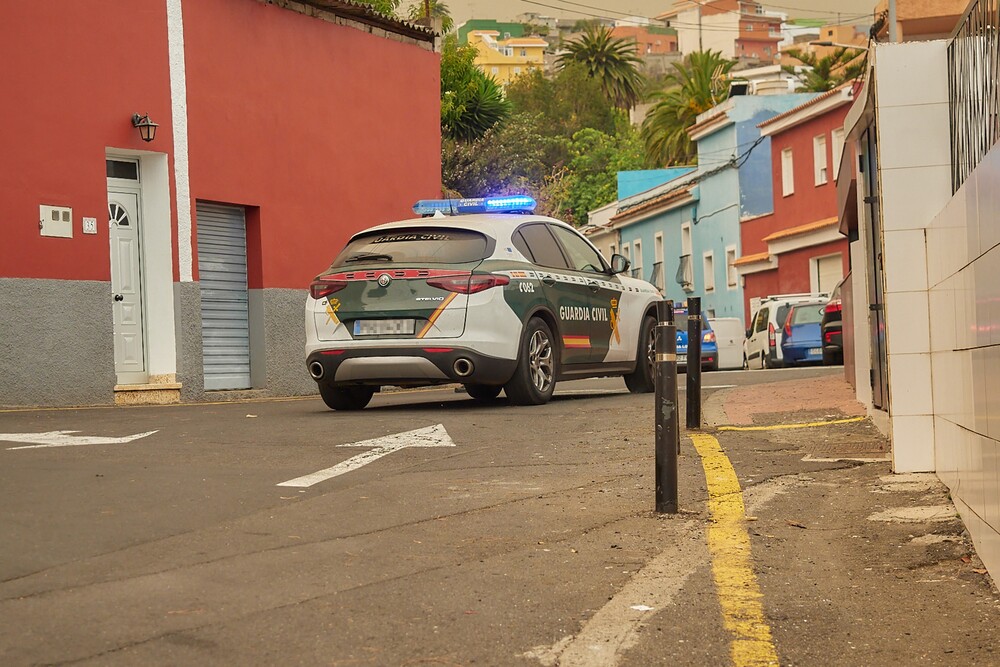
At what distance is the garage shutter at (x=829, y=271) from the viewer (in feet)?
130

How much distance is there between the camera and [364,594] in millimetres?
4883

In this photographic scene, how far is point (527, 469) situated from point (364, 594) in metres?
3.36

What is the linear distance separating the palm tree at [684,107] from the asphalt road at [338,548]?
181ft

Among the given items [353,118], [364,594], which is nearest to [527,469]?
[364,594]

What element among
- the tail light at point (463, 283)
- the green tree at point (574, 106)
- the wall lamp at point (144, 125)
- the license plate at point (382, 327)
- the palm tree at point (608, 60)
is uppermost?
the palm tree at point (608, 60)

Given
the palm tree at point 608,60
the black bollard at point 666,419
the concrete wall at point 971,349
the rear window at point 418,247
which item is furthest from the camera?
the palm tree at point 608,60

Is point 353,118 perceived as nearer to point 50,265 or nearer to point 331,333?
point 50,265

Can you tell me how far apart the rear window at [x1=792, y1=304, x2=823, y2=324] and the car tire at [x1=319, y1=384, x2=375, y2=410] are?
60.0 ft

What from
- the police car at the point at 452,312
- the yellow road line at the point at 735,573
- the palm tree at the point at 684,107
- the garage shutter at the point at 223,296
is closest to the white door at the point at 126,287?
the garage shutter at the point at 223,296

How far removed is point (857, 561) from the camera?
17.9 feet

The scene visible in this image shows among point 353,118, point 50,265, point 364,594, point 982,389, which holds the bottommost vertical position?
point 364,594

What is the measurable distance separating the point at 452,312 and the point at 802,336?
1904cm

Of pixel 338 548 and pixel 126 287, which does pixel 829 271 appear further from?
pixel 338 548

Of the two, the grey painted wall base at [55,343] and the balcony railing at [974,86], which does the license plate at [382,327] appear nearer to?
the grey painted wall base at [55,343]
